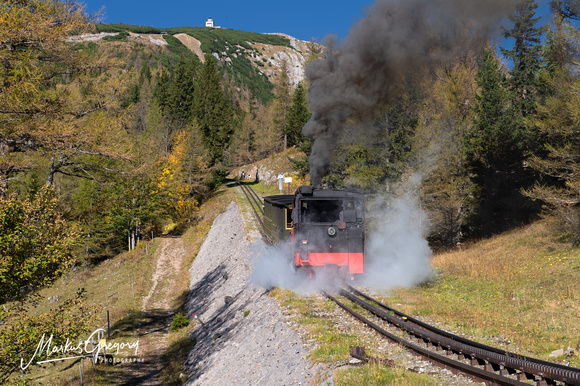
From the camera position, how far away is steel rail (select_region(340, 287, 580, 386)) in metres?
5.57

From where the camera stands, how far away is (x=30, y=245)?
8.93 metres

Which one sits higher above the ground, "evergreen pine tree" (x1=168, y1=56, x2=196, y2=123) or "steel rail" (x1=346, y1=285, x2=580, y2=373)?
"evergreen pine tree" (x1=168, y1=56, x2=196, y2=123)

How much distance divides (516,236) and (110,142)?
22095mm

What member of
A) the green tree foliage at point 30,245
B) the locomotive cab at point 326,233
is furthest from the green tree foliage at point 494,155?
the green tree foliage at point 30,245

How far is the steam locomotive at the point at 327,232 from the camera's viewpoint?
1346 cm

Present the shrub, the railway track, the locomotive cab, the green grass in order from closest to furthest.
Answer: the railway track, the green grass, the locomotive cab, the shrub

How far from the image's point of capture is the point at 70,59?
10812 millimetres

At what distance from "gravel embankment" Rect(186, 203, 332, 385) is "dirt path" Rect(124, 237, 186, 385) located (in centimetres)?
142

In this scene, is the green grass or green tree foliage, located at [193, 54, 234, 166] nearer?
the green grass

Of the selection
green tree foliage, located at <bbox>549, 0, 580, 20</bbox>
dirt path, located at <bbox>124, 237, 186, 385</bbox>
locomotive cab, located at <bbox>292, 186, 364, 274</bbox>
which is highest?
green tree foliage, located at <bbox>549, 0, 580, 20</bbox>

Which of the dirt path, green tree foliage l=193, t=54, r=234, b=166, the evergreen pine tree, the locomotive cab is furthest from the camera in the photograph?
the evergreen pine tree

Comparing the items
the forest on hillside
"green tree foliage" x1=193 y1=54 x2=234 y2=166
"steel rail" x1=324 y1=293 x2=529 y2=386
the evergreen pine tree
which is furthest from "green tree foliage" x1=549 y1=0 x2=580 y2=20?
the evergreen pine tree

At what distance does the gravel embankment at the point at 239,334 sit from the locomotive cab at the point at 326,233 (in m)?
2.17

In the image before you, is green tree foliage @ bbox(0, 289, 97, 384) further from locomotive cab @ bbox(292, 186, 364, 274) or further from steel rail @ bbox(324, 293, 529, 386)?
steel rail @ bbox(324, 293, 529, 386)
